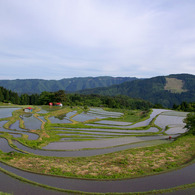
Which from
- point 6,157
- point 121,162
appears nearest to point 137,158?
point 121,162

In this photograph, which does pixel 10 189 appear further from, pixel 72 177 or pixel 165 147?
pixel 165 147

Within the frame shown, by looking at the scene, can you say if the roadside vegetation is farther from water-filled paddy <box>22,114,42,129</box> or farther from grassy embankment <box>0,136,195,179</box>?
water-filled paddy <box>22,114,42,129</box>

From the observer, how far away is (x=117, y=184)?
12086 mm

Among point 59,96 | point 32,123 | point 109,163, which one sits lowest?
point 109,163

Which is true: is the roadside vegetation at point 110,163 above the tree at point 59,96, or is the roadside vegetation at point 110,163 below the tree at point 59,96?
below

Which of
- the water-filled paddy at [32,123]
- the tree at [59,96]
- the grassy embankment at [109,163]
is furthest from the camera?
the tree at [59,96]

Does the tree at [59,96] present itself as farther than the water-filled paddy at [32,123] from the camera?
Yes

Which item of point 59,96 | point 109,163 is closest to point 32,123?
point 109,163

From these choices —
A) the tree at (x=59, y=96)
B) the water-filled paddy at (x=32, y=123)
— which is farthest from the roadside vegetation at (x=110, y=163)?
the tree at (x=59, y=96)

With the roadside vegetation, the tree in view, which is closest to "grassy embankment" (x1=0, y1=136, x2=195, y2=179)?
the roadside vegetation

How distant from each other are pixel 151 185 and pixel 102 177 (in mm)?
3789

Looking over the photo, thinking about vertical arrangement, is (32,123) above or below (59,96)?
below

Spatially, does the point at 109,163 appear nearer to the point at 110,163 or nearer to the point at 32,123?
the point at 110,163

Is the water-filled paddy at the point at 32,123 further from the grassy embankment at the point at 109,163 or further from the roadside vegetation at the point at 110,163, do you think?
the grassy embankment at the point at 109,163
